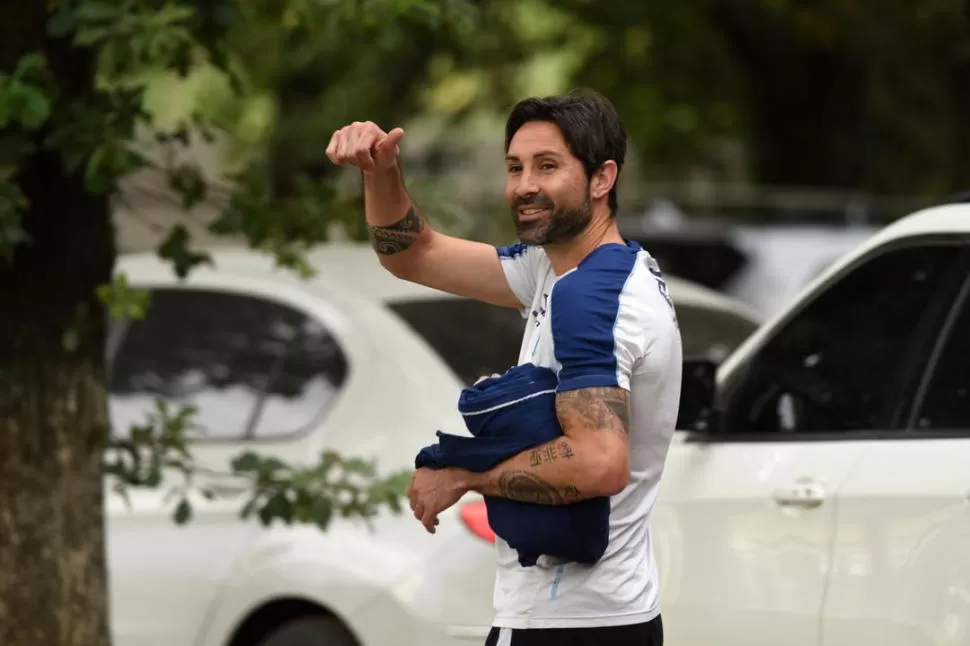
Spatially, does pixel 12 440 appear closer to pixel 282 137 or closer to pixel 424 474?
pixel 424 474

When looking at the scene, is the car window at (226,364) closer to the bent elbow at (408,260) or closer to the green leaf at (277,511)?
the green leaf at (277,511)

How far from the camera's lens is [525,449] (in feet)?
10.4

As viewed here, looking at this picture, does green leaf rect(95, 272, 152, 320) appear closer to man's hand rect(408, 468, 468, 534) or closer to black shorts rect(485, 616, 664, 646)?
man's hand rect(408, 468, 468, 534)

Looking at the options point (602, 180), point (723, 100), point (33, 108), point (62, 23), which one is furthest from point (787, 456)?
point (723, 100)

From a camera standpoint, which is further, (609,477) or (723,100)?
(723,100)

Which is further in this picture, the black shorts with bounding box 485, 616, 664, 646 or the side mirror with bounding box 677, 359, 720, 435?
the side mirror with bounding box 677, 359, 720, 435

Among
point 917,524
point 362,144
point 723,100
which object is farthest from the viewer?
point 723,100

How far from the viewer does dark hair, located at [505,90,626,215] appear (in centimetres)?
321

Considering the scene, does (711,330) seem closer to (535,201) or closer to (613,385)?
(535,201)

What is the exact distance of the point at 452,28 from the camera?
5258 millimetres

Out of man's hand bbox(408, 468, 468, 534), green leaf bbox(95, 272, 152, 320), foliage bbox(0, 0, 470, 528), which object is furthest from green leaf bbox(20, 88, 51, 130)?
man's hand bbox(408, 468, 468, 534)

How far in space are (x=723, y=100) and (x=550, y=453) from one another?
18.0 metres

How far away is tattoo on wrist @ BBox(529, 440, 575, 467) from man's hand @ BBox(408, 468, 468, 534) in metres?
0.15

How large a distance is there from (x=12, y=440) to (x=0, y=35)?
3.53 feet
